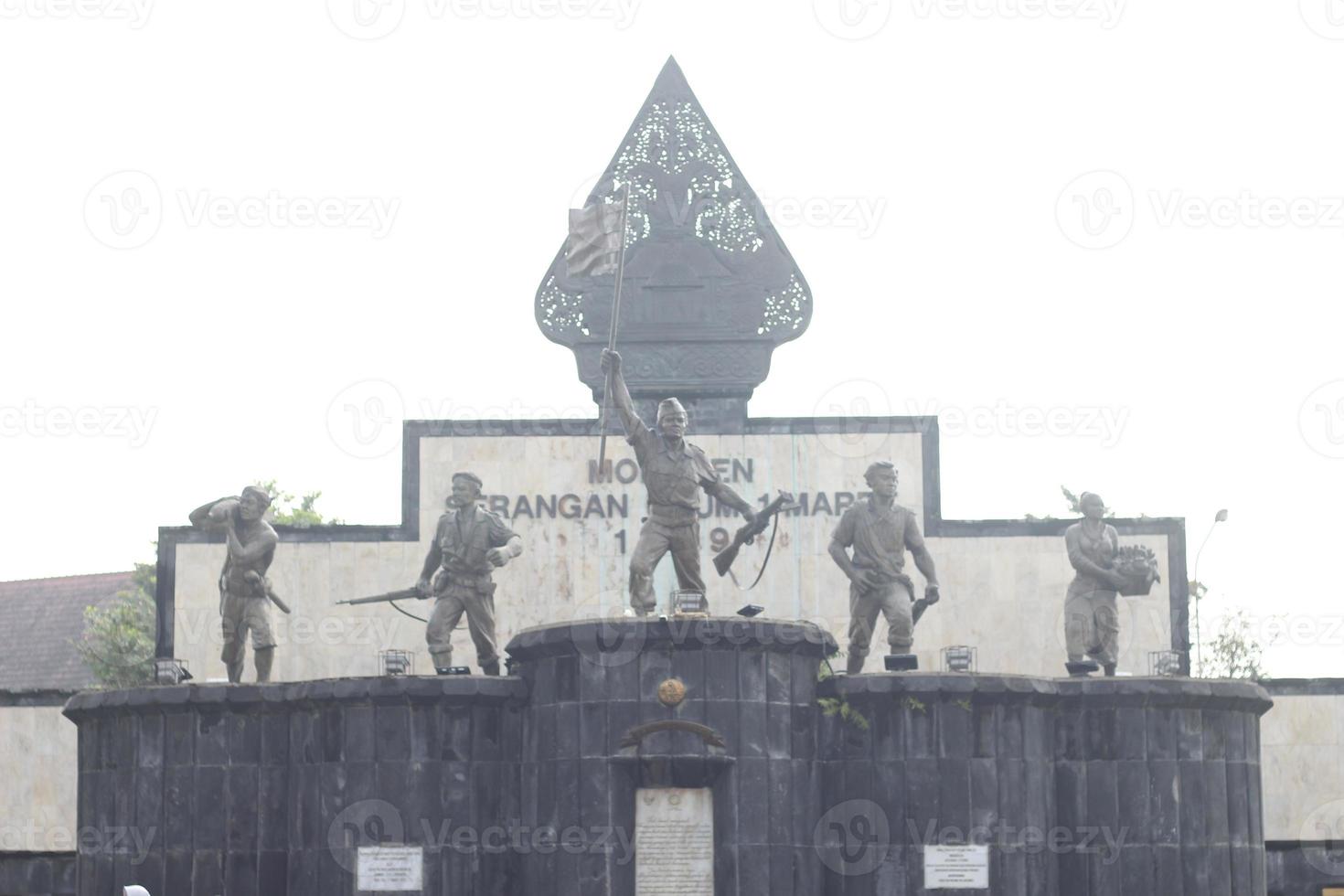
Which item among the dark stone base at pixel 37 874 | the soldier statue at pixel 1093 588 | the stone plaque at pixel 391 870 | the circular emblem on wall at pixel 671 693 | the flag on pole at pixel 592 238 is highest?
the flag on pole at pixel 592 238

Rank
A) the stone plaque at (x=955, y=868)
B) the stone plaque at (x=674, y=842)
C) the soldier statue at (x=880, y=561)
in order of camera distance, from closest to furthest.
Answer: the stone plaque at (x=674, y=842) < the stone plaque at (x=955, y=868) < the soldier statue at (x=880, y=561)

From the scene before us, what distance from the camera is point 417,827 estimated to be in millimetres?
25531

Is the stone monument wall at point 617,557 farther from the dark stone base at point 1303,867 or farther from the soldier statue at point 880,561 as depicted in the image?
the soldier statue at point 880,561

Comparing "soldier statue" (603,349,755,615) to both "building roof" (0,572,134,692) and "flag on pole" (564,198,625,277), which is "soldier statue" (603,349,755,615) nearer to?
"flag on pole" (564,198,625,277)

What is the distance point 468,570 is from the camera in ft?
88.2

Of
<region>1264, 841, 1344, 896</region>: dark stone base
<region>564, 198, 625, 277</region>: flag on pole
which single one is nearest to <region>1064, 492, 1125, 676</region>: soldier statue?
<region>564, 198, 625, 277</region>: flag on pole

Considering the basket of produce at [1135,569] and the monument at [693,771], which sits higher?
the basket of produce at [1135,569]

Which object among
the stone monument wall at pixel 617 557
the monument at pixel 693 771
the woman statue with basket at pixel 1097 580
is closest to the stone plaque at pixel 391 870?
the monument at pixel 693 771

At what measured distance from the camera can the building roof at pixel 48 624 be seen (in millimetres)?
73562

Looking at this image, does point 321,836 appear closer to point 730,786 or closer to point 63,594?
point 730,786

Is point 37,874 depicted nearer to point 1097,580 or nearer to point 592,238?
point 592,238

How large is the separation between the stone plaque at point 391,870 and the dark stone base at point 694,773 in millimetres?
138

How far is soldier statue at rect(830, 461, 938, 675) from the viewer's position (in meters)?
26.6

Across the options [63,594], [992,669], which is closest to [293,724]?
[992,669]
